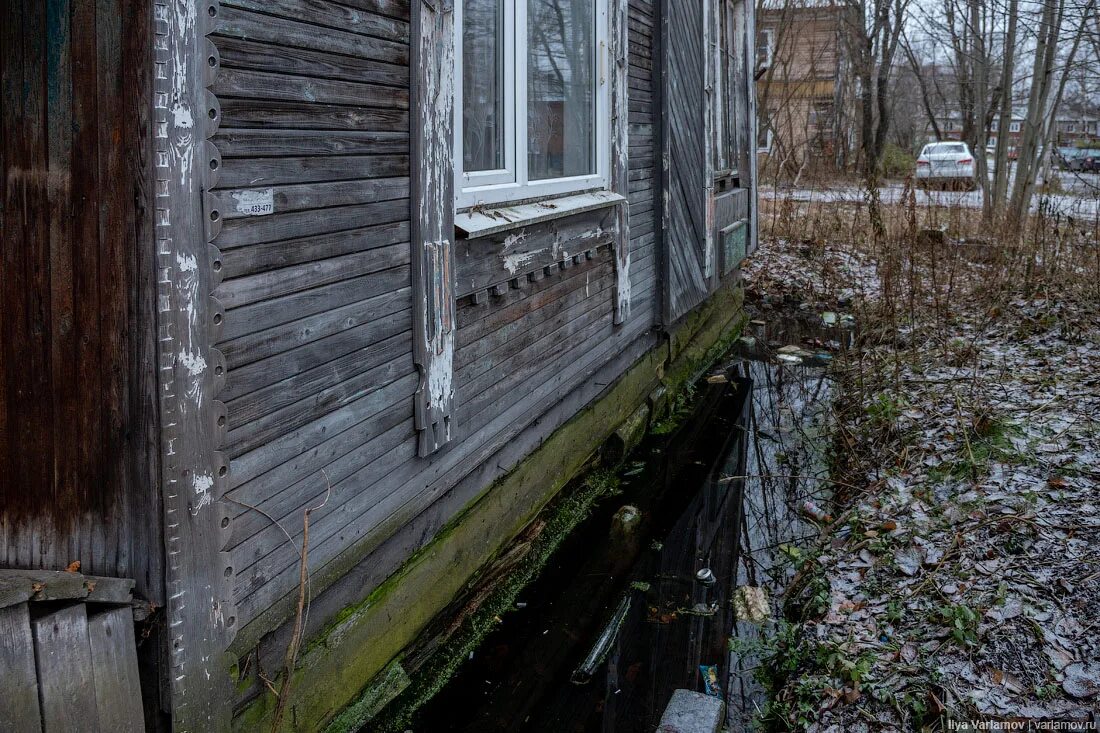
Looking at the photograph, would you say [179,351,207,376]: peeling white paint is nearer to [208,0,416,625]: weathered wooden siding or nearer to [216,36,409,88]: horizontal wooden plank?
[208,0,416,625]: weathered wooden siding

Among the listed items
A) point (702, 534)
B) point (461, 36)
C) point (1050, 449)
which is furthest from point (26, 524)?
point (1050, 449)

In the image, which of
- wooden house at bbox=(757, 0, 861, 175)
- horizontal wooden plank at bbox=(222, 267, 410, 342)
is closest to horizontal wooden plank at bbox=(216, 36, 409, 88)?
horizontal wooden plank at bbox=(222, 267, 410, 342)

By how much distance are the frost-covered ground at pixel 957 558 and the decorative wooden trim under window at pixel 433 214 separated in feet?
5.88

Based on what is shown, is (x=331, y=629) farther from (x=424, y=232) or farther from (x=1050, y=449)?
(x=1050, y=449)

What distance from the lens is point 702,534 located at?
523 centimetres

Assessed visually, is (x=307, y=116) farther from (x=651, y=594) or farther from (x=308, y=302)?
(x=651, y=594)

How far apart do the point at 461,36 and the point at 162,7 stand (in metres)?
1.76

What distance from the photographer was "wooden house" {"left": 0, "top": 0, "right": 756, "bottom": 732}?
2.22 m

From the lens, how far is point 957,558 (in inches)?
162

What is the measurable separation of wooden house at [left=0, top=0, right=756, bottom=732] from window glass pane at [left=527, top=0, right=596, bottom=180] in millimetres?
52

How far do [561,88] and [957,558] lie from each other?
3.15m

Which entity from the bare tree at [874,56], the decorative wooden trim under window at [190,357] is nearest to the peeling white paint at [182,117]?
the decorative wooden trim under window at [190,357]

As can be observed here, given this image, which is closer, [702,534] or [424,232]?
[424,232]

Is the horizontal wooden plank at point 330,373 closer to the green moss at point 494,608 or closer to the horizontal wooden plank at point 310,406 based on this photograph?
the horizontal wooden plank at point 310,406
